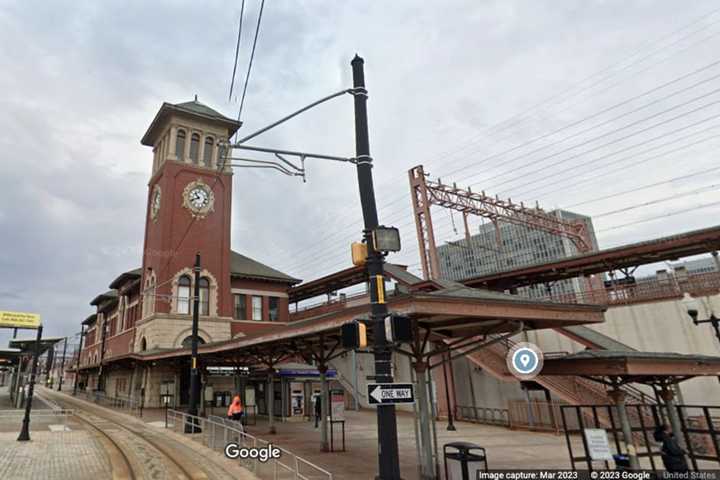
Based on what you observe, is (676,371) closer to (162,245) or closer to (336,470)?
(336,470)

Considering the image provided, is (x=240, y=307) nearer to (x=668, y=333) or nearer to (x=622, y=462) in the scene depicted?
(x=668, y=333)

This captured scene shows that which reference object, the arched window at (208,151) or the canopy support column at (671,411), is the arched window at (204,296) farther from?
the canopy support column at (671,411)

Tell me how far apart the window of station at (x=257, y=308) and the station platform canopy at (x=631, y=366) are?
3779cm

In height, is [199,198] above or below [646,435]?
above

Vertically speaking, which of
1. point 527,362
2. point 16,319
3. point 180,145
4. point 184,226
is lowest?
point 527,362

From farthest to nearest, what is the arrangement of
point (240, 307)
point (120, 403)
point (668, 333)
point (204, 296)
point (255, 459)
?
point (240, 307), point (204, 296), point (120, 403), point (668, 333), point (255, 459)

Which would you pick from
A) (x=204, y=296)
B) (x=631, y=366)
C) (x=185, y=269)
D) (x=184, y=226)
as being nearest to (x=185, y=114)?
(x=184, y=226)

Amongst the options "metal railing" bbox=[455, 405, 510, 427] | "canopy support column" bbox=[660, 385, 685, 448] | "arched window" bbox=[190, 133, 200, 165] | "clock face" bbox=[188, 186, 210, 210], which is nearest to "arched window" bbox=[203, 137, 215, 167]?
"arched window" bbox=[190, 133, 200, 165]

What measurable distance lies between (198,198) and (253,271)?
932 centimetres

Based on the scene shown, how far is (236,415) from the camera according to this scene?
16.9m

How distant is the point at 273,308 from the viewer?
153 feet

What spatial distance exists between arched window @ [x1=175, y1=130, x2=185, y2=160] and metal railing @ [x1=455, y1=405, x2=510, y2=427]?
3471 centimetres

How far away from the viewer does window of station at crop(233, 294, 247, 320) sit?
4400 cm

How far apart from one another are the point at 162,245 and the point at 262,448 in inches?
1226
